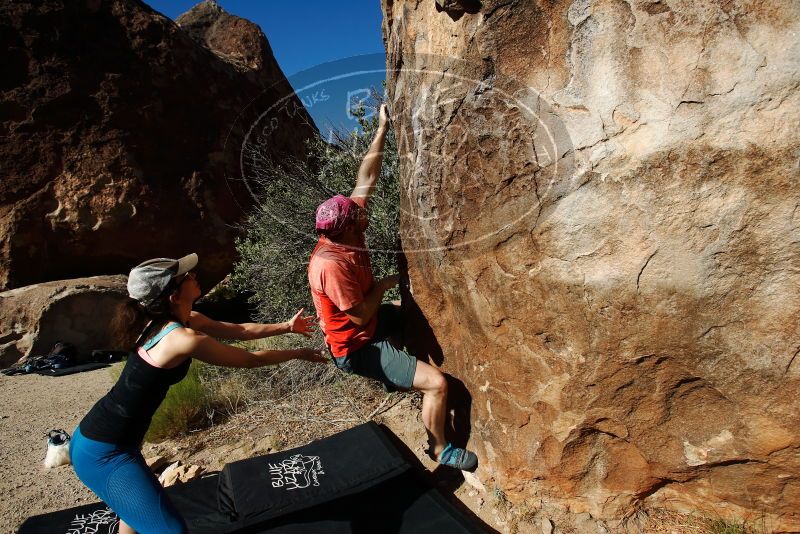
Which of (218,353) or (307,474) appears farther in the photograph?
(307,474)

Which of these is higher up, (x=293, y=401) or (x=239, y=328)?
(x=239, y=328)

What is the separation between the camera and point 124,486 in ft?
6.73

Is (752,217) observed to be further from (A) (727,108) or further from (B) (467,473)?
(B) (467,473)

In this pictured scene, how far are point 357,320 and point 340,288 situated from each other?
0.19m

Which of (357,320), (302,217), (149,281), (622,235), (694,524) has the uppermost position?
(302,217)

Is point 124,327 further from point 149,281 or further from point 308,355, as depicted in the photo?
point 149,281

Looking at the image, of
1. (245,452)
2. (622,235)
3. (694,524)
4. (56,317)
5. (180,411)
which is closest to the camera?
(622,235)

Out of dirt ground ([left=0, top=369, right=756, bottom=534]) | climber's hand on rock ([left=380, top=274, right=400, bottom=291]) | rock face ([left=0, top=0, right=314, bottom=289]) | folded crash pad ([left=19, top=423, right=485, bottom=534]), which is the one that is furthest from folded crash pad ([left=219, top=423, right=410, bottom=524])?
rock face ([left=0, top=0, right=314, bottom=289])

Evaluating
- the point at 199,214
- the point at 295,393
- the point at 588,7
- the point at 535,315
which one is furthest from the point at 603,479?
the point at 199,214

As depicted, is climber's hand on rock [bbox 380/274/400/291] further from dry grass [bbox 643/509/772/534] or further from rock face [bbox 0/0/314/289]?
rock face [bbox 0/0/314/289]

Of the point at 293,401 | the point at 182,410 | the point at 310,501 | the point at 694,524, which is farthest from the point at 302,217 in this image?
the point at 694,524

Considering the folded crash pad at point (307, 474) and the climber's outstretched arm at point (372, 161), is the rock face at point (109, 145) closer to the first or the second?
the climber's outstretched arm at point (372, 161)

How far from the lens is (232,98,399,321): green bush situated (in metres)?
4.33

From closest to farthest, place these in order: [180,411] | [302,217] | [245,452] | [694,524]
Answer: [694,524] < [245,452] < [180,411] < [302,217]
